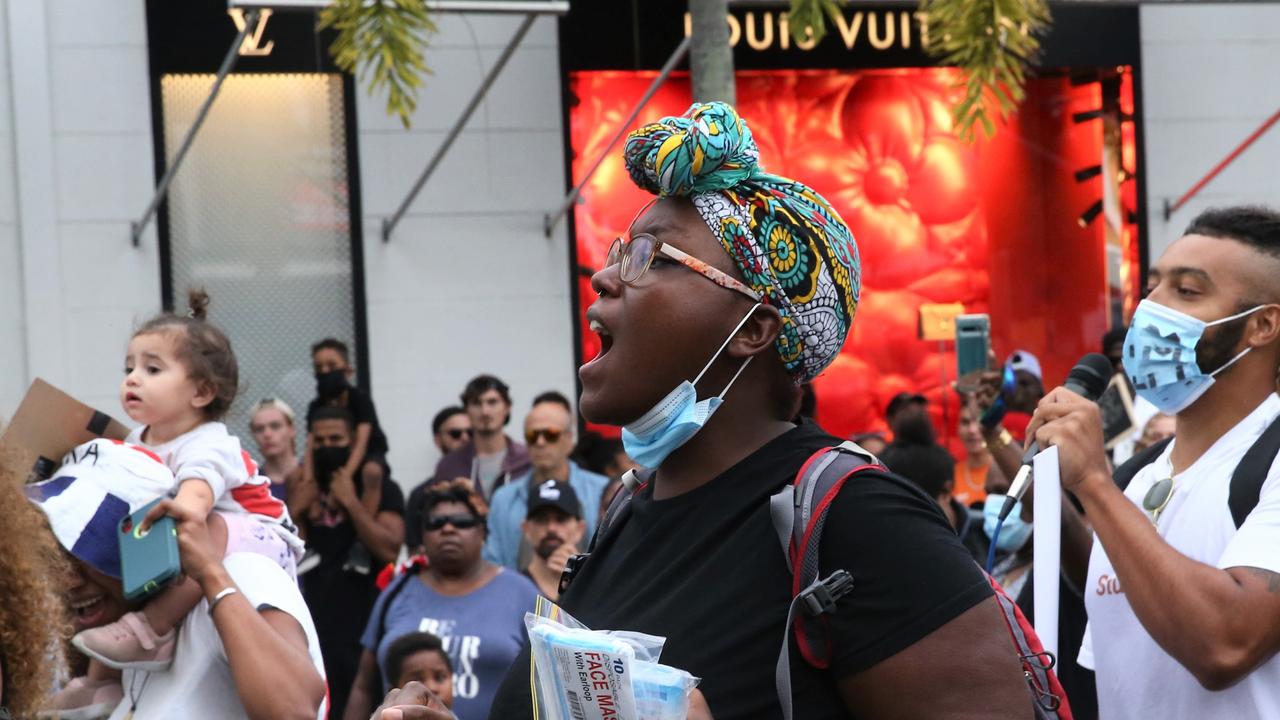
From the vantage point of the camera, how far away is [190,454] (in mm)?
4363

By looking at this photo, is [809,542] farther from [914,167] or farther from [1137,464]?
[914,167]

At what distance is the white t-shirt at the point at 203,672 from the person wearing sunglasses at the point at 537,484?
13.0 ft

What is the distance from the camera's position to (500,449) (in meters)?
9.55

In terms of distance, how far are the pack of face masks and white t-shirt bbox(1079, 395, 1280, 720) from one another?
156 cm

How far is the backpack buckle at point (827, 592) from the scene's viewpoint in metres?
2.33

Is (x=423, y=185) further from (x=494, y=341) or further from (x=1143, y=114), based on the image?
(x=1143, y=114)

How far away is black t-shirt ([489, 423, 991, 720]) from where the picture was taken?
234 cm

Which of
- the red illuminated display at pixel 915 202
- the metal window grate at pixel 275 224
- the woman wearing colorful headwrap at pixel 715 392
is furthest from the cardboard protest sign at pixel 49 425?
the red illuminated display at pixel 915 202

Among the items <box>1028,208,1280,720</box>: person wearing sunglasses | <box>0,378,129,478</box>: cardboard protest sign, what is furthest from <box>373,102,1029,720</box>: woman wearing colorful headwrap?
<box>0,378,129,478</box>: cardboard protest sign

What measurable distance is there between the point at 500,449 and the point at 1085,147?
18.7 feet

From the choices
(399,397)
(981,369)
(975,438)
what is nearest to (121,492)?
(981,369)

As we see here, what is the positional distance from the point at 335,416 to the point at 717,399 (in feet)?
23.1

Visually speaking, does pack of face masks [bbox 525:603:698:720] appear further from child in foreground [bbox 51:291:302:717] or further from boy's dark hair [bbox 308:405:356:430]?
boy's dark hair [bbox 308:405:356:430]

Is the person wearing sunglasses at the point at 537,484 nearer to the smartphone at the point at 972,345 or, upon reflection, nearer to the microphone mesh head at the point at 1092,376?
the smartphone at the point at 972,345
